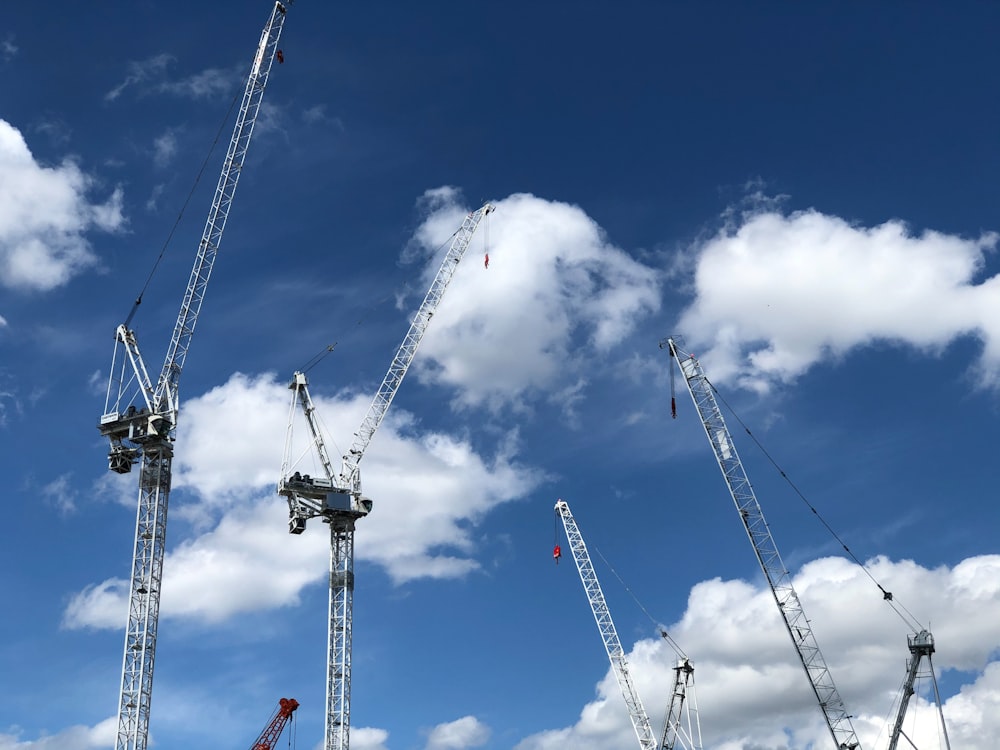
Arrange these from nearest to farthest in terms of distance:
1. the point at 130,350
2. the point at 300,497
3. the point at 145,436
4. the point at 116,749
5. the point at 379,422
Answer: the point at 116,749
the point at 145,436
the point at 130,350
the point at 300,497
the point at 379,422

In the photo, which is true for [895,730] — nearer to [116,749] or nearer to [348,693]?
[348,693]

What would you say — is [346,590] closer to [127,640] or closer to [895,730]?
[127,640]

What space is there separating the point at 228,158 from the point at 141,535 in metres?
51.0

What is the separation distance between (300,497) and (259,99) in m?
54.1

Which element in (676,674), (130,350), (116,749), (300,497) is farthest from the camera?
(676,674)

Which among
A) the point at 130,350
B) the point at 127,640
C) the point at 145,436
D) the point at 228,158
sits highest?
the point at 228,158

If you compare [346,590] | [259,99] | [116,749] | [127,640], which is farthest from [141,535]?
[259,99]

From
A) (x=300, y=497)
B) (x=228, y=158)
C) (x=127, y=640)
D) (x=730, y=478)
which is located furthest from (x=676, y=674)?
(x=228, y=158)

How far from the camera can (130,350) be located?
141750mm

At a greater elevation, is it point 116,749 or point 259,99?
point 259,99

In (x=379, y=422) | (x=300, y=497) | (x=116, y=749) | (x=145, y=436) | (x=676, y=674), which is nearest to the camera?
(x=116, y=749)

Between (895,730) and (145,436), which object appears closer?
(145,436)

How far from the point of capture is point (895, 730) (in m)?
149

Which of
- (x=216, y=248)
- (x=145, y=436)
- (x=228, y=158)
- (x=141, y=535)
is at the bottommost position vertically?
(x=141, y=535)
